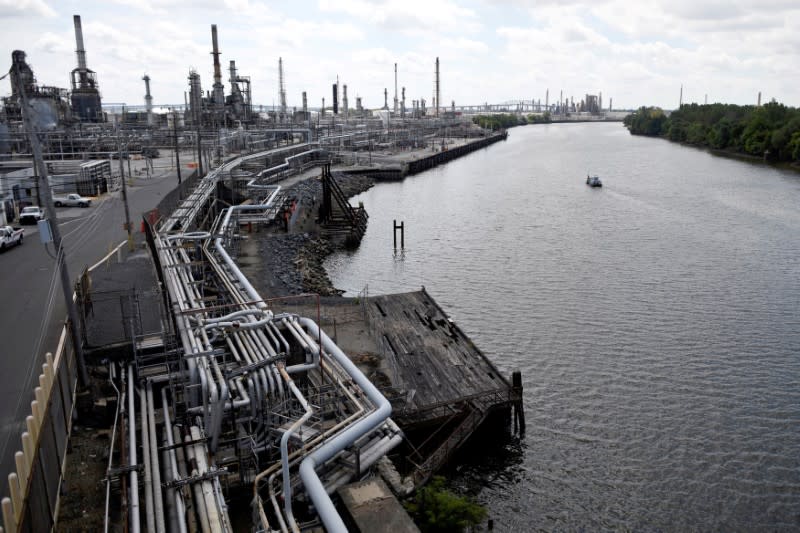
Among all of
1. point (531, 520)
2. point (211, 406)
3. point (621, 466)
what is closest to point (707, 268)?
point (621, 466)

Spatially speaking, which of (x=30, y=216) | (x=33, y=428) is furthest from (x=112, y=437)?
(x=30, y=216)

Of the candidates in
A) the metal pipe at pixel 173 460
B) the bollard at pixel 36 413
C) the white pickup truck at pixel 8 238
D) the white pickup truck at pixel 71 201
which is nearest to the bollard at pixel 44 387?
the bollard at pixel 36 413

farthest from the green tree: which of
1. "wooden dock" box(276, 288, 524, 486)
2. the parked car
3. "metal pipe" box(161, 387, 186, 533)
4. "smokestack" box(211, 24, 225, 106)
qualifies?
"smokestack" box(211, 24, 225, 106)

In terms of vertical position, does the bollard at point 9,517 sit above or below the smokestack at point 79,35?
below

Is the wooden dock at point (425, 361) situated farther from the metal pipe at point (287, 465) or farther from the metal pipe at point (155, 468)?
the metal pipe at point (155, 468)

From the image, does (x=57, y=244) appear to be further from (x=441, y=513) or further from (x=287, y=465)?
(x=441, y=513)
